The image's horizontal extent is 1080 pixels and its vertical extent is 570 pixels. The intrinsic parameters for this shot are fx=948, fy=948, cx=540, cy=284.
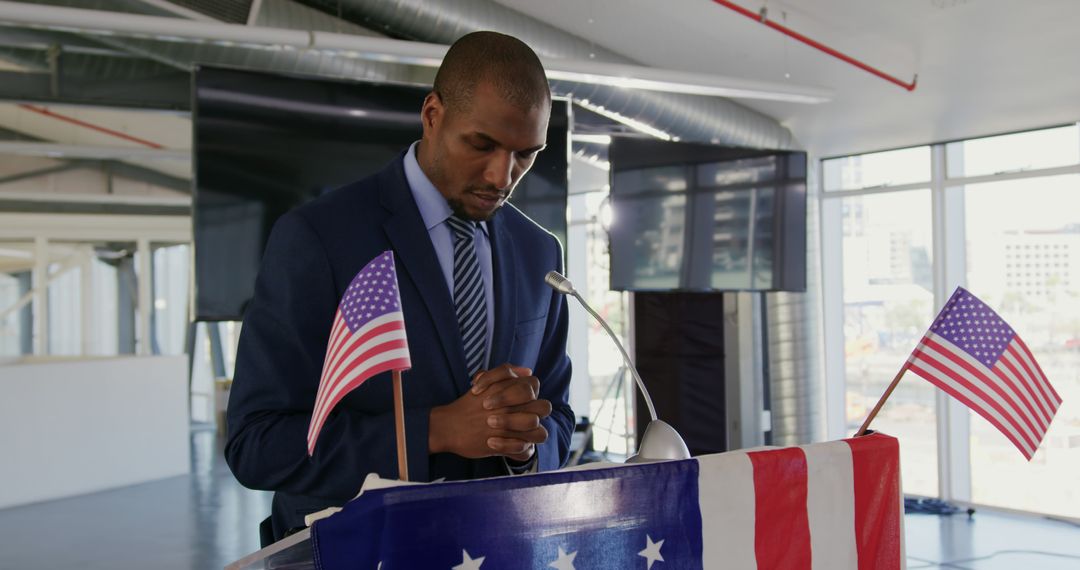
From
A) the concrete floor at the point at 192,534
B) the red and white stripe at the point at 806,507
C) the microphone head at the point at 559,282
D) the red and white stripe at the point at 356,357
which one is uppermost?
the microphone head at the point at 559,282

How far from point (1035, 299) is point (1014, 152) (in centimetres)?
112

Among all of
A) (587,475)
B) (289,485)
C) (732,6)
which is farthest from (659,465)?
(732,6)

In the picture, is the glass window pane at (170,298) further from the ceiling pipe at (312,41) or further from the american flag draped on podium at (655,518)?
the american flag draped on podium at (655,518)

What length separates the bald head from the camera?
132cm

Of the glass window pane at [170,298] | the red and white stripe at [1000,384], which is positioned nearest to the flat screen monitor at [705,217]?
the red and white stripe at [1000,384]

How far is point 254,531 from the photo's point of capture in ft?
19.9

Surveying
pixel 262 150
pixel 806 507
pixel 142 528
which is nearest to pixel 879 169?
pixel 262 150

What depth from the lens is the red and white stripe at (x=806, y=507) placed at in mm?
1355

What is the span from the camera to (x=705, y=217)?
20.4 ft

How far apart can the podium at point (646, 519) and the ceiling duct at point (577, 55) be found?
3.97 m

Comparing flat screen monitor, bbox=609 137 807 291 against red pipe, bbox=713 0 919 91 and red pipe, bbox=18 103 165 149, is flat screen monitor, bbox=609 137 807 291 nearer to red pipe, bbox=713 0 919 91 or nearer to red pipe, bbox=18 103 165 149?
red pipe, bbox=713 0 919 91

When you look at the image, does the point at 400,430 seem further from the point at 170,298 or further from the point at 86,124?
the point at 170,298

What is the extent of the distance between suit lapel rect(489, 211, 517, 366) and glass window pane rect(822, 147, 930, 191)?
6895 mm

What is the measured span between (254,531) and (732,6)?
14.1 feet
